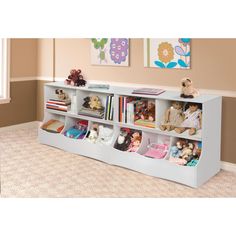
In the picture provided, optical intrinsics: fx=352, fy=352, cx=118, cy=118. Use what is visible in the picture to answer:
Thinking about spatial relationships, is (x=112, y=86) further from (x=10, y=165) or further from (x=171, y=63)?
(x=10, y=165)

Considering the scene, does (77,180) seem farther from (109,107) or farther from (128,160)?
(109,107)

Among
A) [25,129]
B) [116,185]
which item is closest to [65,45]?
[25,129]

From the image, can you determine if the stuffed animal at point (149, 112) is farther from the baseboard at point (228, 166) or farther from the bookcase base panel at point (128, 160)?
the baseboard at point (228, 166)

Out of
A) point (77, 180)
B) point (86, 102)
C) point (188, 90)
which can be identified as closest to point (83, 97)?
point (86, 102)

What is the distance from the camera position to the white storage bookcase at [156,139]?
8.98 ft

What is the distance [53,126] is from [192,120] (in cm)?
168

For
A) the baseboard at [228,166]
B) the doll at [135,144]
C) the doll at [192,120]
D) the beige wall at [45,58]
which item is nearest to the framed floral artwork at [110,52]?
the beige wall at [45,58]

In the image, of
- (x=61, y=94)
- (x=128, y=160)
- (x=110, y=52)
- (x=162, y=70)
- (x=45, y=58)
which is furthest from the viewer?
(x=45, y=58)

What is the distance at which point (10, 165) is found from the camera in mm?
3201

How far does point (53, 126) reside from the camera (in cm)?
387

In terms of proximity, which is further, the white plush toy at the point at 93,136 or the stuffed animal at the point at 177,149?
the white plush toy at the point at 93,136

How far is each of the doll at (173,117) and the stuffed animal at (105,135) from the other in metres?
0.64

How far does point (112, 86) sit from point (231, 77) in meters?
1.26

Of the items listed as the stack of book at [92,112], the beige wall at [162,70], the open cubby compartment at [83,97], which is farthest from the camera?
the open cubby compartment at [83,97]
